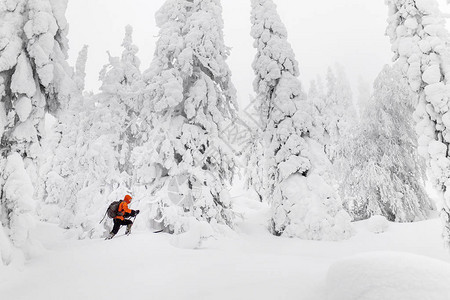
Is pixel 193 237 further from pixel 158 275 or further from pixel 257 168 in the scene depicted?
pixel 257 168

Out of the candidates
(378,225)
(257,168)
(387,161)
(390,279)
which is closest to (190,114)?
(378,225)

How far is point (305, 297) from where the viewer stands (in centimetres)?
A: 358

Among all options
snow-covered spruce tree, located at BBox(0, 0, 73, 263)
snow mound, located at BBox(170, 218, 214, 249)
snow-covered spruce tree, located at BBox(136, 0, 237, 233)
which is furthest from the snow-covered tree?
snow mound, located at BBox(170, 218, 214, 249)

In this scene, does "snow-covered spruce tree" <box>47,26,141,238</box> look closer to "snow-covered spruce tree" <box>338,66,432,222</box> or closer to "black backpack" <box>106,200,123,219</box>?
"black backpack" <box>106,200,123,219</box>

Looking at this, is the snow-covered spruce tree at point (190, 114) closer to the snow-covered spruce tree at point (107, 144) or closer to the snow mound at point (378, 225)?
the snow-covered spruce tree at point (107, 144)

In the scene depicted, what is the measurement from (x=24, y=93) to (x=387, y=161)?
15.5m

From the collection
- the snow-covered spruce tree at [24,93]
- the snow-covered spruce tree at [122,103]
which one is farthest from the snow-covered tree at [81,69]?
the snow-covered spruce tree at [24,93]

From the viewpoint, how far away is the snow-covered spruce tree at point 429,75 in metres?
7.46

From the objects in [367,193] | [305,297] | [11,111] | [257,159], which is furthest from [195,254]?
[257,159]

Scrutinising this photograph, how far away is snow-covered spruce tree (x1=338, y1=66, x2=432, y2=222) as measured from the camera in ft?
47.8

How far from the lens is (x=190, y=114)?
11.6 meters

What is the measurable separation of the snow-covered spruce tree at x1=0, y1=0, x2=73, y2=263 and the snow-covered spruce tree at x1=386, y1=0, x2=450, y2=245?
9.45 meters

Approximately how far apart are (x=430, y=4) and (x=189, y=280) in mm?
9647

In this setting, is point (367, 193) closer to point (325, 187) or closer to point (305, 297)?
point (325, 187)
